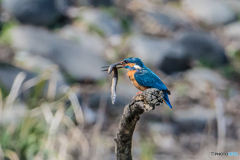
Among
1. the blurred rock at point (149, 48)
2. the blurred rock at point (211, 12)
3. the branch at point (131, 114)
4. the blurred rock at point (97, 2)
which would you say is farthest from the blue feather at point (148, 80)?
the blurred rock at point (211, 12)

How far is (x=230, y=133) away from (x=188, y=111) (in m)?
0.87

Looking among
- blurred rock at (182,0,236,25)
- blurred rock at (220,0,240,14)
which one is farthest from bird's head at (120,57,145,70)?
blurred rock at (220,0,240,14)

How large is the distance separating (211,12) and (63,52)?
17.8ft

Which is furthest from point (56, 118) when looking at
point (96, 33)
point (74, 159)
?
point (96, 33)

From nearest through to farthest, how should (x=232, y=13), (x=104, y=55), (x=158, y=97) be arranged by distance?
(x=158, y=97), (x=104, y=55), (x=232, y=13)

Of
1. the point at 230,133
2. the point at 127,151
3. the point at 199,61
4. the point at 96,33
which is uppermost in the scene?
the point at 96,33

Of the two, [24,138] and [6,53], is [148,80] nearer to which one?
[24,138]

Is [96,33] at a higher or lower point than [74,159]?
higher

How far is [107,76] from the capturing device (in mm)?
4539

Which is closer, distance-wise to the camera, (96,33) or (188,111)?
(188,111)

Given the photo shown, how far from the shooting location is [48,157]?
2844 millimetres

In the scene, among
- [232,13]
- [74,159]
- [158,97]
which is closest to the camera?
[158,97]

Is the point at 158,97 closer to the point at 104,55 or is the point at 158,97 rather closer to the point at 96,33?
the point at 104,55

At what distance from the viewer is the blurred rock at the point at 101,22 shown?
703 centimetres
